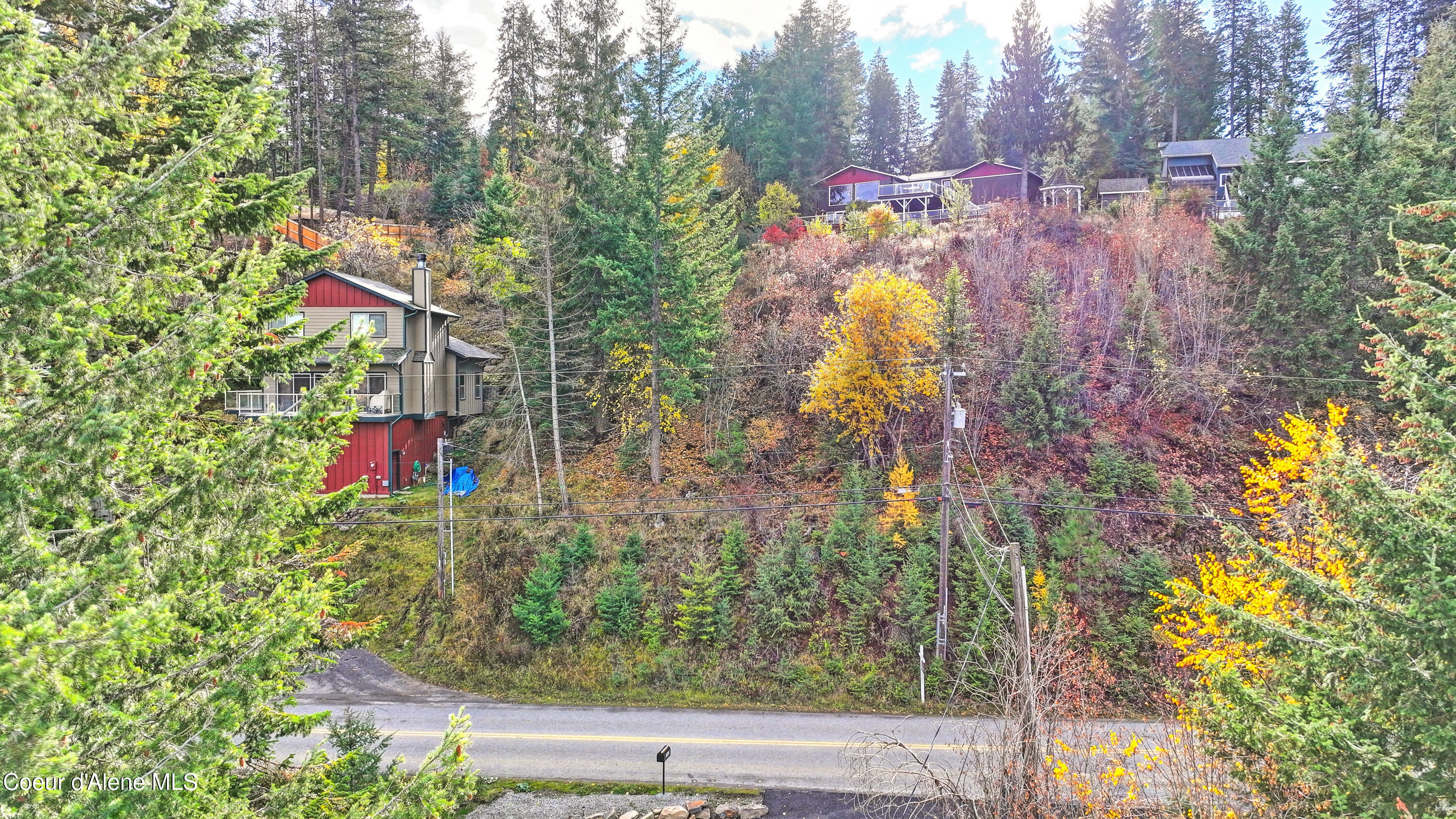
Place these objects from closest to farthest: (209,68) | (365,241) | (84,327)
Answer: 1. (84,327)
2. (209,68)
3. (365,241)

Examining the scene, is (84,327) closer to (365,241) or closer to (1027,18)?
(365,241)

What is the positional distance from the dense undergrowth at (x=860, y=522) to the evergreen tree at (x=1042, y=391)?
7 centimetres

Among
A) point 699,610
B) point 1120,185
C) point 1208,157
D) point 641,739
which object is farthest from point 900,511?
point 1208,157

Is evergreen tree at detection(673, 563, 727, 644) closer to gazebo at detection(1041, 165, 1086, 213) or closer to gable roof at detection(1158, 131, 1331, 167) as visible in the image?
gazebo at detection(1041, 165, 1086, 213)

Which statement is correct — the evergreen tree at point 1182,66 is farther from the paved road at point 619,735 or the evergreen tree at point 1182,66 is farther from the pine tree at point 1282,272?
the paved road at point 619,735

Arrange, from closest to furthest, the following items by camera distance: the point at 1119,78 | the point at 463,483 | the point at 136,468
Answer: the point at 136,468
the point at 463,483
the point at 1119,78

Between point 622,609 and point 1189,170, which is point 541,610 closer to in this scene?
point 622,609

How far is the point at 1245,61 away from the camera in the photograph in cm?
4138

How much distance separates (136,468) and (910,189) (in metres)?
41.7

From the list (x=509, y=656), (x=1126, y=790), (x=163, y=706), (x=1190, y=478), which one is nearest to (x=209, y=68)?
(x=163, y=706)

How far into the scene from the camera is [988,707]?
49.5 ft

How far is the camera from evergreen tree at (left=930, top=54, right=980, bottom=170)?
4741 centimetres

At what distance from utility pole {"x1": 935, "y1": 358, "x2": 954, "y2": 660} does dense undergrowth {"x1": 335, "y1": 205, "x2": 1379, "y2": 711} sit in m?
0.65

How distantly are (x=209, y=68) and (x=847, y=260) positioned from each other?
2281 centimetres
